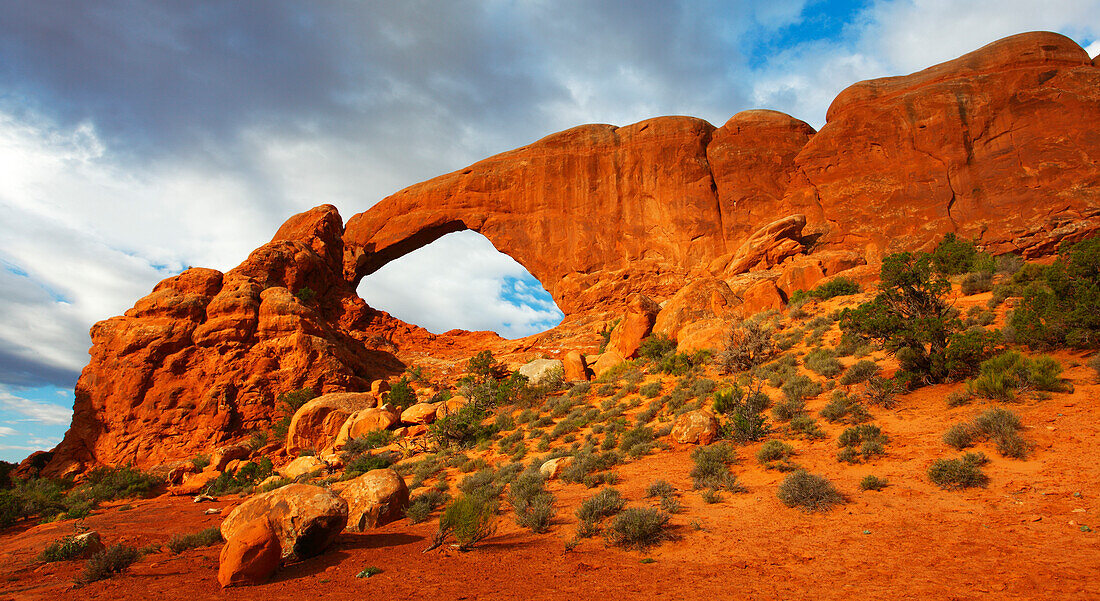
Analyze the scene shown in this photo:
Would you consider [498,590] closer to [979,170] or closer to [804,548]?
[804,548]

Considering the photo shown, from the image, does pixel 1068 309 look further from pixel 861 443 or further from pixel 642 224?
pixel 642 224

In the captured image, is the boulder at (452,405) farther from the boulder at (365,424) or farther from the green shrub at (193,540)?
the green shrub at (193,540)

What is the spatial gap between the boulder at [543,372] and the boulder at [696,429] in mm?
8780

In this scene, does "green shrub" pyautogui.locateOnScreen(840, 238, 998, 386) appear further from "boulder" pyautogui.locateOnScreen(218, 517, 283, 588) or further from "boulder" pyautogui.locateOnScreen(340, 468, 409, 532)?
"boulder" pyautogui.locateOnScreen(218, 517, 283, 588)

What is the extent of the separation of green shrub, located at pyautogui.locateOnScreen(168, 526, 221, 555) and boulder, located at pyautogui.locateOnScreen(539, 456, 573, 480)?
232 inches

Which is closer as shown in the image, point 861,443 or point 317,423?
point 861,443

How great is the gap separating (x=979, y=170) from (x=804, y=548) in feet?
95.1

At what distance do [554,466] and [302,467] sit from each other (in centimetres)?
996

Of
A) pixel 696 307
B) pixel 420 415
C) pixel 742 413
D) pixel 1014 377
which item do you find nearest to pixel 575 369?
pixel 696 307

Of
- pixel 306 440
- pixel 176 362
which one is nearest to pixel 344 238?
pixel 176 362

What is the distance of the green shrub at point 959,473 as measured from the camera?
6363 mm

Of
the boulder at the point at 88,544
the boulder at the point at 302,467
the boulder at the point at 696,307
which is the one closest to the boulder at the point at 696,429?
the boulder at the point at 696,307

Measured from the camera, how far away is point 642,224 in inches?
1276

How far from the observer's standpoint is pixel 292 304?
25.2 meters
